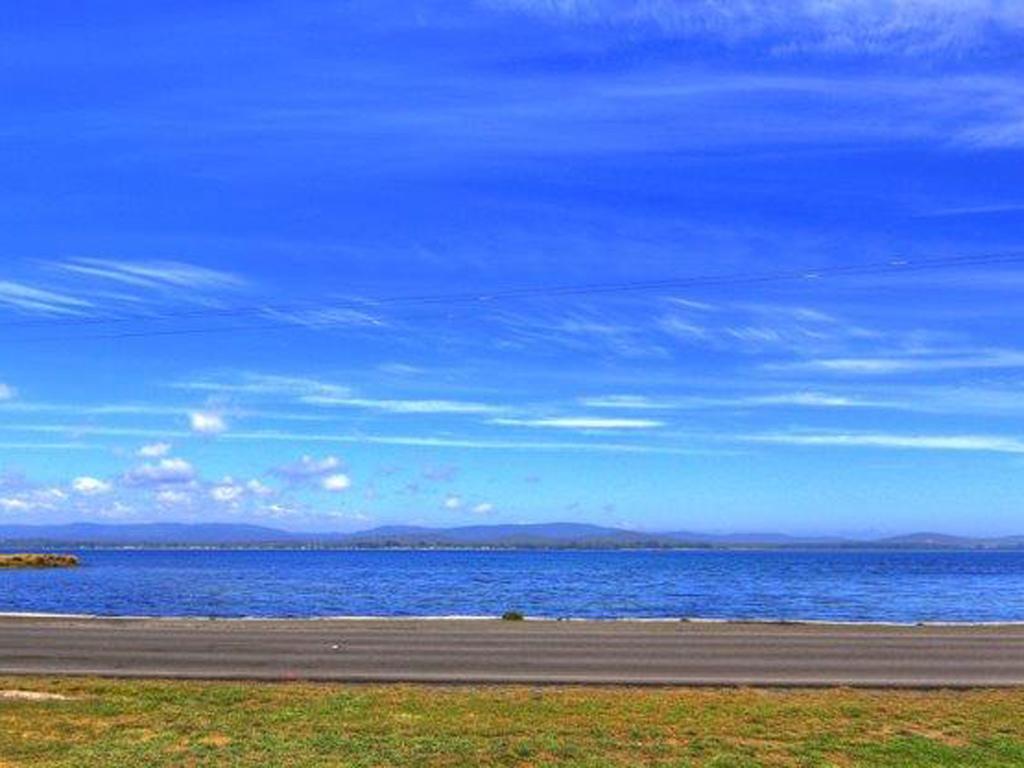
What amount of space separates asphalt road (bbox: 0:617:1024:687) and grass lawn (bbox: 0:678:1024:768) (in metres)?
2.92

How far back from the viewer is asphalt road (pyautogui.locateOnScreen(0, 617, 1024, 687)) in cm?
2062

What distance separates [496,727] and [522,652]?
429 inches

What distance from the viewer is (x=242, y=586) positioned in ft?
262

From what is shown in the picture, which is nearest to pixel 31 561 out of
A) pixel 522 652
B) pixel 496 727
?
pixel 522 652

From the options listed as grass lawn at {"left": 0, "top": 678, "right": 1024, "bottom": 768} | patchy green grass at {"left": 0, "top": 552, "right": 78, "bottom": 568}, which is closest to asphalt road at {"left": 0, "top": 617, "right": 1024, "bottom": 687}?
grass lawn at {"left": 0, "top": 678, "right": 1024, "bottom": 768}

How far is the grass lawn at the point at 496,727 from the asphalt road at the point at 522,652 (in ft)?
9.58

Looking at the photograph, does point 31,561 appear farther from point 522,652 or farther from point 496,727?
point 496,727

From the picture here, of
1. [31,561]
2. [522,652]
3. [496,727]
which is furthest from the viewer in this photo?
[31,561]

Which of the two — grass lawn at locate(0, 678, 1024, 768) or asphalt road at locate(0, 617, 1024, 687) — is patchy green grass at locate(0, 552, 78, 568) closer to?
asphalt road at locate(0, 617, 1024, 687)

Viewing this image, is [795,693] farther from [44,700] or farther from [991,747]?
[44,700]

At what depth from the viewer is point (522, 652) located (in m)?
24.5

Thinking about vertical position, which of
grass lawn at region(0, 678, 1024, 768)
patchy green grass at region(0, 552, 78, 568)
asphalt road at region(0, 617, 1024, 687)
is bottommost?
patchy green grass at region(0, 552, 78, 568)

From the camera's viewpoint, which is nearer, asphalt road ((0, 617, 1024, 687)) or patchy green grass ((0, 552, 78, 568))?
asphalt road ((0, 617, 1024, 687))

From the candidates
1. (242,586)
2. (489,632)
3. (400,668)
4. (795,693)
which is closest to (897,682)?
(795,693)
